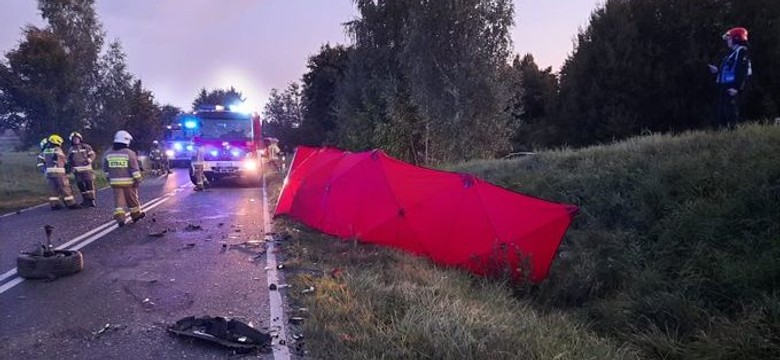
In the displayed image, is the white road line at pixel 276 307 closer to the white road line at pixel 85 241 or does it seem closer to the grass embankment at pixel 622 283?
the grass embankment at pixel 622 283

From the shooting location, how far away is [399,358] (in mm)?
3975

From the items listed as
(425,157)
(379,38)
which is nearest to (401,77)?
→ (379,38)

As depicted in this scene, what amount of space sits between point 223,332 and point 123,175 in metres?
7.32

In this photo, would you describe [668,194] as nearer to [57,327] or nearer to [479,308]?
[479,308]

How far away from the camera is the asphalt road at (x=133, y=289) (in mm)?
4480

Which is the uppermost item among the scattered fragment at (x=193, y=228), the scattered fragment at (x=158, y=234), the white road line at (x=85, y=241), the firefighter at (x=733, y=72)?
the firefighter at (x=733, y=72)

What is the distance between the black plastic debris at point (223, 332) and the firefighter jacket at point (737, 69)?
25.2 ft

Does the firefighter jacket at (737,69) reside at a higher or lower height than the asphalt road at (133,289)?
higher

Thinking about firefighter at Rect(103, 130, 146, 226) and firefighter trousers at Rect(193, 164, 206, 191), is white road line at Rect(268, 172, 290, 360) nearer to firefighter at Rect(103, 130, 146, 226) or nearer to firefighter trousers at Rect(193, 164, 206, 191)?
firefighter at Rect(103, 130, 146, 226)

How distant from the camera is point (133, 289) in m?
6.08

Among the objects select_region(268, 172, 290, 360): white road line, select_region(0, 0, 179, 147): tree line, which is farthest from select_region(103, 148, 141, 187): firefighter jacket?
select_region(0, 0, 179, 147): tree line

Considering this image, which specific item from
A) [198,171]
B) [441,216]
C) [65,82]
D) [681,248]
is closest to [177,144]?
[65,82]

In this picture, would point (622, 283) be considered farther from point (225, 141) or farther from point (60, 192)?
point (225, 141)

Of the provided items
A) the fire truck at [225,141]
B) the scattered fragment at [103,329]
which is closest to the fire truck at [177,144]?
the fire truck at [225,141]
